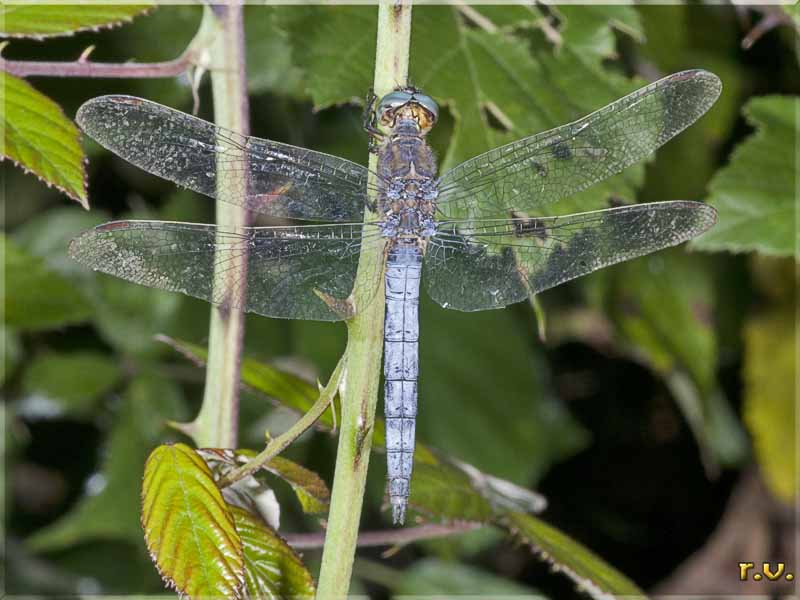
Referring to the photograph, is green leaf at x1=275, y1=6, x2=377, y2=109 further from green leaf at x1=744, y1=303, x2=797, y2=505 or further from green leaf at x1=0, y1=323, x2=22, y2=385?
green leaf at x1=744, y1=303, x2=797, y2=505

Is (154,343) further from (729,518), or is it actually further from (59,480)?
(729,518)

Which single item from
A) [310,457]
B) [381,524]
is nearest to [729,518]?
[381,524]

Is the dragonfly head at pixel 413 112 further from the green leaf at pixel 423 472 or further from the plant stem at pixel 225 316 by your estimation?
the green leaf at pixel 423 472

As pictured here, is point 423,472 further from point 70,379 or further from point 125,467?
point 70,379

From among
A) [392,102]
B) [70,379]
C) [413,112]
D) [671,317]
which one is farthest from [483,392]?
[392,102]

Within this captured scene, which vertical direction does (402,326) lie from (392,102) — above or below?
below

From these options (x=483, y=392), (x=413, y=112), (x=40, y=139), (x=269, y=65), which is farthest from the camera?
(x=483, y=392)

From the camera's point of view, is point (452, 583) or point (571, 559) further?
point (452, 583)
